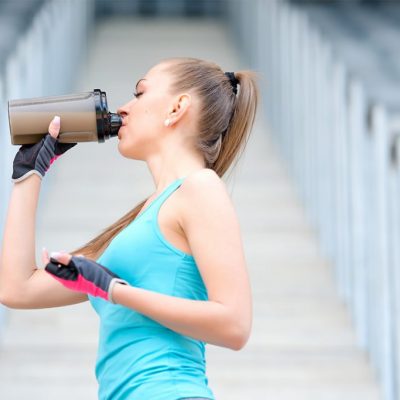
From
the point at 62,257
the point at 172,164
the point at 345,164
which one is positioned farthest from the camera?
the point at 345,164

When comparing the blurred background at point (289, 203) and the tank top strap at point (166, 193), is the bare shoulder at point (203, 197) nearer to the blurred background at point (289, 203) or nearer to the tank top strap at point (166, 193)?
the tank top strap at point (166, 193)

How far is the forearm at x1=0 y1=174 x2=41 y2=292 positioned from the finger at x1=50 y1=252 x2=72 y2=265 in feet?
0.94

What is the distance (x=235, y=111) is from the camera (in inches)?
82.9

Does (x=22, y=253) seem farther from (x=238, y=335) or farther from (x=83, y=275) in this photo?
(x=238, y=335)

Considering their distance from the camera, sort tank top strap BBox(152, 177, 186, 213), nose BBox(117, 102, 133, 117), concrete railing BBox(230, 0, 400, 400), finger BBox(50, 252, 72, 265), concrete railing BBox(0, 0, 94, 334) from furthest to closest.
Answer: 1. concrete railing BBox(0, 0, 94, 334)
2. concrete railing BBox(230, 0, 400, 400)
3. nose BBox(117, 102, 133, 117)
4. tank top strap BBox(152, 177, 186, 213)
5. finger BBox(50, 252, 72, 265)

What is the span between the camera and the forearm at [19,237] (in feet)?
6.93

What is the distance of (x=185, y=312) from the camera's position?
1.87 m

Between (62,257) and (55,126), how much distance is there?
1.01 feet

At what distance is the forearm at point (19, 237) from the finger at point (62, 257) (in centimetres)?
29

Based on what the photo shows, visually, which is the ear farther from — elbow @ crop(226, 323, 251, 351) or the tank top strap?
elbow @ crop(226, 323, 251, 351)

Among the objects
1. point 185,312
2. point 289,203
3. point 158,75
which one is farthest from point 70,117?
point 289,203

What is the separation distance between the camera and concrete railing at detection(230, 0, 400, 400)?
4.43 meters

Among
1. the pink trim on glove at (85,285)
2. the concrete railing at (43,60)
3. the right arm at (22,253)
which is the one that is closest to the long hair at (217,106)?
the right arm at (22,253)

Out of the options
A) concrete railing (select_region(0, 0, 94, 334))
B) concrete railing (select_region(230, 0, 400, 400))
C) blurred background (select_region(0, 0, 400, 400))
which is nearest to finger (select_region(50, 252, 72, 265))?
blurred background (select_region(0, 0, 400, 400))
